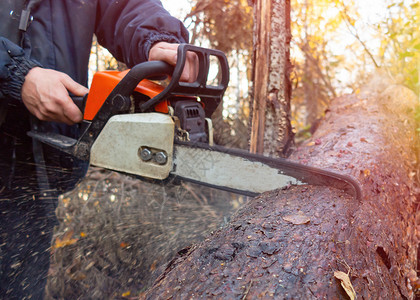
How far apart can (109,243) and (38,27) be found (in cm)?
190

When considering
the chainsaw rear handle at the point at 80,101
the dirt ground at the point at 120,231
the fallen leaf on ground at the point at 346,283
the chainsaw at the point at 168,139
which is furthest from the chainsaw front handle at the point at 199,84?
the fallen leaf on ground at the point at 346,283

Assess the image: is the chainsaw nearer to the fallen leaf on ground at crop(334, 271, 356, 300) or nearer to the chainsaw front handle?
the chainsaw front handle

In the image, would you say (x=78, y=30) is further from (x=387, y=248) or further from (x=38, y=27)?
(x=387, y=248)

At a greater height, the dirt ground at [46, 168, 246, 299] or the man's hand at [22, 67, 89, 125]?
the man's hand at [22, 67, 89, 125]

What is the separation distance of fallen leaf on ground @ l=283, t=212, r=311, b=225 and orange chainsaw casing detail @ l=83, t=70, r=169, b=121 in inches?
30.0

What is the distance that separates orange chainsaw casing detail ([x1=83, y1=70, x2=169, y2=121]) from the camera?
153 centimetres

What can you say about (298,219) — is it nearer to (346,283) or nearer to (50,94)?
(346,283)

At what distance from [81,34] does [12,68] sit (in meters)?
0.55

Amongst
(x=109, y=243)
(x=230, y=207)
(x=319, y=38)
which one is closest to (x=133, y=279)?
(x=109, y=243)

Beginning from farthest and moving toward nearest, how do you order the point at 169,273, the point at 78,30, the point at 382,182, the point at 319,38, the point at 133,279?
the point at 319,38
the point at 133,279
the point at 78,30
the point at 382,182
the point at 169,273

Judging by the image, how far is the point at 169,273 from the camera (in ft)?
3.07

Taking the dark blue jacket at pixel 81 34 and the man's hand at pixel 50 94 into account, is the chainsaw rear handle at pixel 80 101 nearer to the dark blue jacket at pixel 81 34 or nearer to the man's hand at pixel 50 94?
the man's hand at pixel 50 94

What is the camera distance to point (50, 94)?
1548mm

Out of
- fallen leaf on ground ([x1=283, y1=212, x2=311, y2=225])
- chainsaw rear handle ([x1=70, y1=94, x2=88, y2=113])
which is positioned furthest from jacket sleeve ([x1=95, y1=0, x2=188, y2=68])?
fallen leaf on ground ([x1=283, y1=212, x2=311, y2=225])
